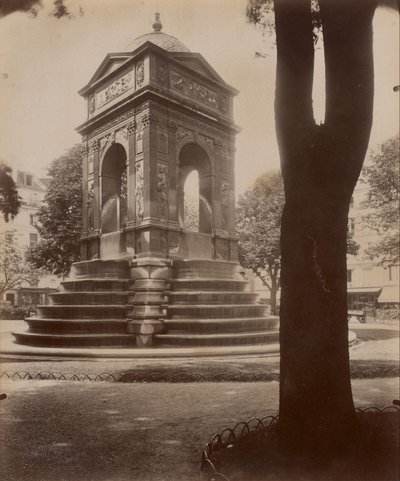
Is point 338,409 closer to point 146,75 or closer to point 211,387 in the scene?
point 211,387

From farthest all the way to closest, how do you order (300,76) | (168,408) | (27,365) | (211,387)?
1. (27,365)
2. (211,387)
3. (168,408)
4. (300,76)

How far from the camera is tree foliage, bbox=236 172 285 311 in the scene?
624 cm

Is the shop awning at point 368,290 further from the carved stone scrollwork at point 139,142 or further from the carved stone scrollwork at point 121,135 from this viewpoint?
the carved stone scrollwork at point 121,135

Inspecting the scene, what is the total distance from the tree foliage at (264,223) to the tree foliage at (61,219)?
130 inches

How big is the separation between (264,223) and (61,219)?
6015 millimetres

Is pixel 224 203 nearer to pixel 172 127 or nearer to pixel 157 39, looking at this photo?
pixel 172 127

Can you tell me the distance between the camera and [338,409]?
4215mm

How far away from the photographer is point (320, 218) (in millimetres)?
4254

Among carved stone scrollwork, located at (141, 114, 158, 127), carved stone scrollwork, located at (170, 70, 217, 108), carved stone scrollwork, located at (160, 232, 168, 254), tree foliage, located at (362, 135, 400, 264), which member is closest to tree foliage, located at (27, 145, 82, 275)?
carved stone scrollwork, located at (141, 114, 158, 127)

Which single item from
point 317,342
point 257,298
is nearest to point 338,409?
point 317,342

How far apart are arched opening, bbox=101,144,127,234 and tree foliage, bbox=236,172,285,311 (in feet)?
20.2

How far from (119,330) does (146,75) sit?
6.96 metres

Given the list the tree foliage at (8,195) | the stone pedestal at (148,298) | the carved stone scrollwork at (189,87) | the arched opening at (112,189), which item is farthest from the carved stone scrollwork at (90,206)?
the tree foliage at (8,195)

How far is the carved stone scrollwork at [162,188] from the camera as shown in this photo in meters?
14.5
